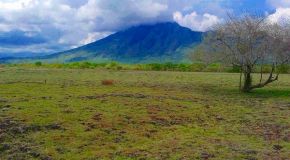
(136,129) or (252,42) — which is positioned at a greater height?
(252,42)

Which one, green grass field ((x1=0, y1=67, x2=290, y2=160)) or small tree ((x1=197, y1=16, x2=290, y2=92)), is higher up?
small tree ((x1=197, y1=16, x2=290, y2=92))

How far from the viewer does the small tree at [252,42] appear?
4378cm

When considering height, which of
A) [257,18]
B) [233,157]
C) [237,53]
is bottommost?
[233,157]

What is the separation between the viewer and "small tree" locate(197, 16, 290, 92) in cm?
4378

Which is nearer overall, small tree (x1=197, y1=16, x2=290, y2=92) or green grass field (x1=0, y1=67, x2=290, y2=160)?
green grass field (x1=0, y1=67, x2=290, y2=160)

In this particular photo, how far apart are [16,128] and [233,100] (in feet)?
73.4

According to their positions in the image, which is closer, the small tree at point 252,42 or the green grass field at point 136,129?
the green grass field at point 136,129

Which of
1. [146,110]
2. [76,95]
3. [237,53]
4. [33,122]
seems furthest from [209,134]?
[237,53]

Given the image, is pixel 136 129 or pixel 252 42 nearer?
pixel 136 129

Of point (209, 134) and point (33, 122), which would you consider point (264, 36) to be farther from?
point (33, 122)

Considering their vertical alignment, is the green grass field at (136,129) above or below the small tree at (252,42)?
below

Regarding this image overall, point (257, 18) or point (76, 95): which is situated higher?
point (257, 18)

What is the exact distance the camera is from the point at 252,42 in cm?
4428

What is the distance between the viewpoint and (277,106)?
34500mm
